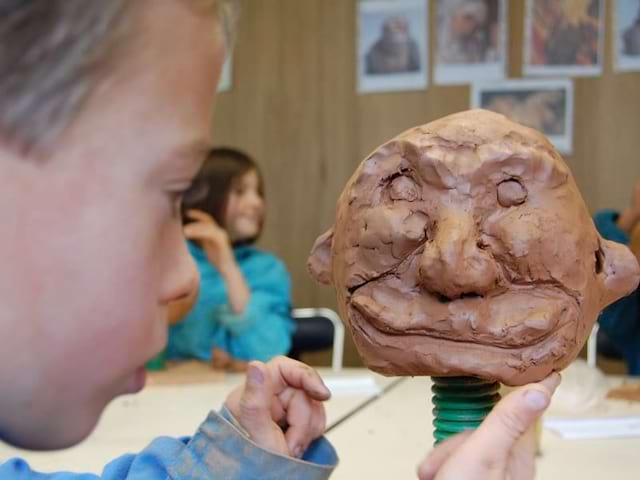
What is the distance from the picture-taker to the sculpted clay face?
69cm

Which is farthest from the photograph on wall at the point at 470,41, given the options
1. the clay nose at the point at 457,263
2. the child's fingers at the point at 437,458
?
the child's fingers at the point at 437,458

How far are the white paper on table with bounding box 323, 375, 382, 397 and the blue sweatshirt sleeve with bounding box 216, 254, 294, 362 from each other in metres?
0.41

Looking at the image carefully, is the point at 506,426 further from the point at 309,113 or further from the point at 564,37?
the point at 309,113

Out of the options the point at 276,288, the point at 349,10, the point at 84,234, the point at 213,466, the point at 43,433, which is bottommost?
the point at 276,288

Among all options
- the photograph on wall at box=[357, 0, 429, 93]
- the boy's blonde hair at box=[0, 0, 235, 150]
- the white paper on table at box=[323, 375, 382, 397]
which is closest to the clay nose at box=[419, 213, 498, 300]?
the boy's blonde hair at box=[0, 0, 235, 150]

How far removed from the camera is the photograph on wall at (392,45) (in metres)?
2.70

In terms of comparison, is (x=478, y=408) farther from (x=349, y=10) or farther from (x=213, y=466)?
(x=349, y=10)

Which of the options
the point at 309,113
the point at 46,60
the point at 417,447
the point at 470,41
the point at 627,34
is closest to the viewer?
the point at 46,60

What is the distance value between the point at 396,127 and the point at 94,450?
182 centimetres

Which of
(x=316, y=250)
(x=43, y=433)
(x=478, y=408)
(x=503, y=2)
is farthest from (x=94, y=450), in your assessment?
(x=503, y=2)

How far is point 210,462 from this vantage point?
0.81 m

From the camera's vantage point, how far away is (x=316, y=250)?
2.78 ft

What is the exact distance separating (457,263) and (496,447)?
0.52 ft

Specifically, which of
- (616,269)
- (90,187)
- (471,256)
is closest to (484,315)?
(471,256)
